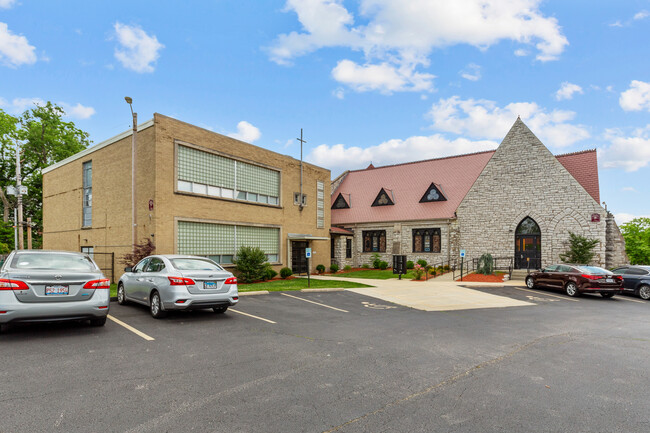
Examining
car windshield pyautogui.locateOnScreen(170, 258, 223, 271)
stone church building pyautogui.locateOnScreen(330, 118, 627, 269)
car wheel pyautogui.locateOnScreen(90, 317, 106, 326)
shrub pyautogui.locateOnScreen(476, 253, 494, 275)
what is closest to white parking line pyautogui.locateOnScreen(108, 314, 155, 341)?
car wheel pyautogui.locateOnScreen(90, 317, 106, 326)

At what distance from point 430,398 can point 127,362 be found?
438 centimetres

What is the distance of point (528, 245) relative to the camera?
2623cm

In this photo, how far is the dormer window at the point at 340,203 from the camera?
114 feet


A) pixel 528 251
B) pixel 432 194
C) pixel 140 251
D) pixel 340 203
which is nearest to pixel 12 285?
pixel 140 251

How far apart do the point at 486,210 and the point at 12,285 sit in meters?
27.3

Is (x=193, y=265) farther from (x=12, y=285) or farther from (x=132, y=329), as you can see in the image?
(x=12, y=285)

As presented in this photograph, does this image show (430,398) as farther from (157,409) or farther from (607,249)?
(607,249)

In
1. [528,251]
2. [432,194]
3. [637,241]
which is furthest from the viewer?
[637,241]

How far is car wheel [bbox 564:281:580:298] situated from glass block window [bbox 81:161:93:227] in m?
24.6

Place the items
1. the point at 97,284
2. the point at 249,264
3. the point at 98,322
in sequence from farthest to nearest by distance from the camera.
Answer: the point at 249,264 → the point at 98,322 → the point at 97,284

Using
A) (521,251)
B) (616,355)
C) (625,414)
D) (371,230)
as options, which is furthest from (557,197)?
(625,414)

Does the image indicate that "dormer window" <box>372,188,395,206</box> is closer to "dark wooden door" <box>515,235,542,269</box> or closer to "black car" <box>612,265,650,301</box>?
"dark wooden door" <box>515,235,542,269</box>

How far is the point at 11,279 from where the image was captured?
6660 mm

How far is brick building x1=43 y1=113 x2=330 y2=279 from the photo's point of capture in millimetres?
17062
